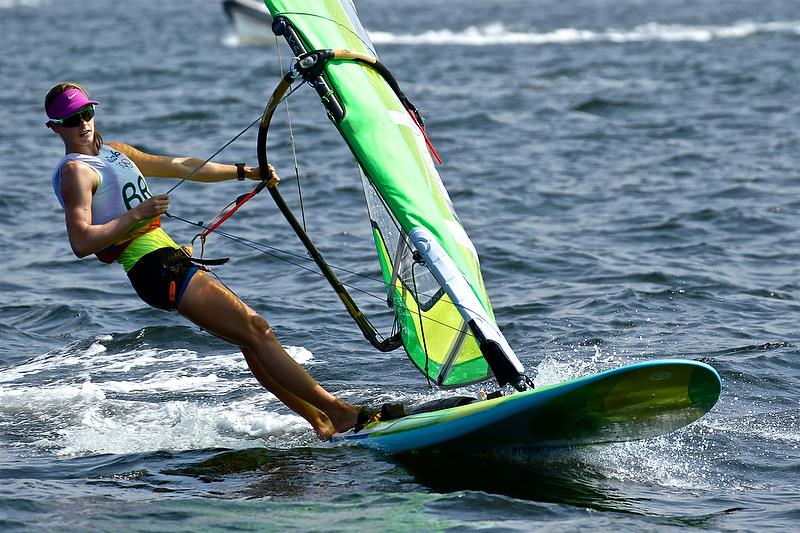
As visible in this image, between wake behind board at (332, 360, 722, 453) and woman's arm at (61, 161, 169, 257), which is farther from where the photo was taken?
woman's arm at (61, 161, 169, 257)

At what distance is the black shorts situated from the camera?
214 inches

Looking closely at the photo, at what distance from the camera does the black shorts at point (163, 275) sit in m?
5.44

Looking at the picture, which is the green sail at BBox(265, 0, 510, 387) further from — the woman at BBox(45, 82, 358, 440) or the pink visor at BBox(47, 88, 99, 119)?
the pink visor at BBox(47, 88, 99, 119)

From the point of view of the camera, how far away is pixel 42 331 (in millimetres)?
8031

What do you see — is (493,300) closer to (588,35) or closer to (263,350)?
(263,350)

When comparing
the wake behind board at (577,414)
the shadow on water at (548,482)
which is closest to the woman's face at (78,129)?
the wake behind board at (577,414)

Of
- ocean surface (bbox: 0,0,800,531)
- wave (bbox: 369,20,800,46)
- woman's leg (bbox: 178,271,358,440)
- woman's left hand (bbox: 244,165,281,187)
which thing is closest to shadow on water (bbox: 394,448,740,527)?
ocean surface (bbox: 0,0,800,531)

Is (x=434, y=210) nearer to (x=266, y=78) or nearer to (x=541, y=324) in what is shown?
(x=541, y=324)

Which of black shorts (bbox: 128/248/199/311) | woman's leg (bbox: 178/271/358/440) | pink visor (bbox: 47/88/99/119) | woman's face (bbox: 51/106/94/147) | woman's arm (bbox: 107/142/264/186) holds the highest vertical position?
pink visor (bbox: 47/88/99/119)

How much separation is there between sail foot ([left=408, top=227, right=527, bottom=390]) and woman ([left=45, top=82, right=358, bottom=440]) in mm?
839

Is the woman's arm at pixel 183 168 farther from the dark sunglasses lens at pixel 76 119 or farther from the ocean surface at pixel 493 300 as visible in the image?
Answer: the ocean surface at pixel 493 300

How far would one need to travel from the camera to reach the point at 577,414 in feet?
16.8

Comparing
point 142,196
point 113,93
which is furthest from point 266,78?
point 142,196

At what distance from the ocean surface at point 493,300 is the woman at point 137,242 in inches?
18.7
